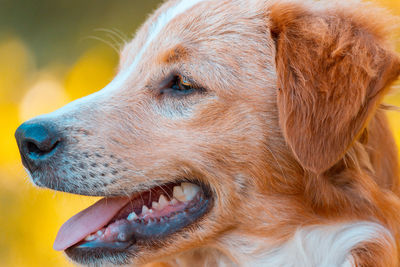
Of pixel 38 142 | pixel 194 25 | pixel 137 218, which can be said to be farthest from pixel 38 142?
pixel 194 25

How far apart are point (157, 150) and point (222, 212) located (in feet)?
1.52

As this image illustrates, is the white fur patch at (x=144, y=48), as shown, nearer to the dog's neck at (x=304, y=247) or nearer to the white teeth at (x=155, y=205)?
the white teeth at (x=155, y=205)

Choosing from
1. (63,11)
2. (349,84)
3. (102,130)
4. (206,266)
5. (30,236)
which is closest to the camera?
(349,84)

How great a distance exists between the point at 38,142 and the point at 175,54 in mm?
857

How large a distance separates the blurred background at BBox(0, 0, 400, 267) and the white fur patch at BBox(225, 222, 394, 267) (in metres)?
2.42

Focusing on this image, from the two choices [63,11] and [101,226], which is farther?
[63,11]

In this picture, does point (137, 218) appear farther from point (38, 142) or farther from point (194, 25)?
point (194, 25)

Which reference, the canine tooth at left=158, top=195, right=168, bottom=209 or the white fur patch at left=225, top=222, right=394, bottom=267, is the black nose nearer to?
the canine tooth at left=158, top=195, right=168, bottom=209

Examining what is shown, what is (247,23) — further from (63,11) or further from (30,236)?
(63,11)

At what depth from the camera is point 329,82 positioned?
3059 millimetres

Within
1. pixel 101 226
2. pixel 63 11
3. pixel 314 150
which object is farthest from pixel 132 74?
pixel 63 11

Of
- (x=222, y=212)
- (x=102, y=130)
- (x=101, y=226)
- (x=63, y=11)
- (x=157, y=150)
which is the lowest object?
(x=222, y=212)

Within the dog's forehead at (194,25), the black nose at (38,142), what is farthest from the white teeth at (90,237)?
the dog's forehead at (194,25)

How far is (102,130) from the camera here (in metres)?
3.23
